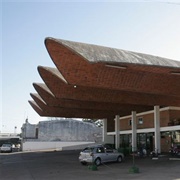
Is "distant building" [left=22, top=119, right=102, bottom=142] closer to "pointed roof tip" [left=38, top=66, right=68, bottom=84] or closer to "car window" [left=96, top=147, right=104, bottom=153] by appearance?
"pointed roof tip" [left=38, top=66, right=68, bottom=84]

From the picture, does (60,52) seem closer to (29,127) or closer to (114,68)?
(114,68)

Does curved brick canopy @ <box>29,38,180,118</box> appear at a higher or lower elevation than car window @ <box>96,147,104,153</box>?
higher

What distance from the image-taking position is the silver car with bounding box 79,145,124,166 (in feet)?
76.5

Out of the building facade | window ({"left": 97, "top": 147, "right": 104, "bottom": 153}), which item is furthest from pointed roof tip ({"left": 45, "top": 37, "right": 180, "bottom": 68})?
the building facade

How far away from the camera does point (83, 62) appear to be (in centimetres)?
1986

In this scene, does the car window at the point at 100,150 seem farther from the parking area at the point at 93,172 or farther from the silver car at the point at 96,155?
the parking area at the point at 93,172

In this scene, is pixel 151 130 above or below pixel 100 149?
above

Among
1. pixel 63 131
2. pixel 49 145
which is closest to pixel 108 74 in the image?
pixel 49 145

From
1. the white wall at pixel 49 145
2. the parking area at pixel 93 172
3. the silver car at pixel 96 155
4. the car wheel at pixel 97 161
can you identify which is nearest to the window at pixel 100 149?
the silver car at pixel 96 155

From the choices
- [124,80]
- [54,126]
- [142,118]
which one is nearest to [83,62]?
[124,80]

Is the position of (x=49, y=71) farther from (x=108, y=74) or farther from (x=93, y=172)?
(x=93, y=172)

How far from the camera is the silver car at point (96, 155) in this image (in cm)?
2331

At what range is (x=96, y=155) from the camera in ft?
77.5

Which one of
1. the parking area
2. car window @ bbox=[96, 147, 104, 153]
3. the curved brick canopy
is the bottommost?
the parking area
